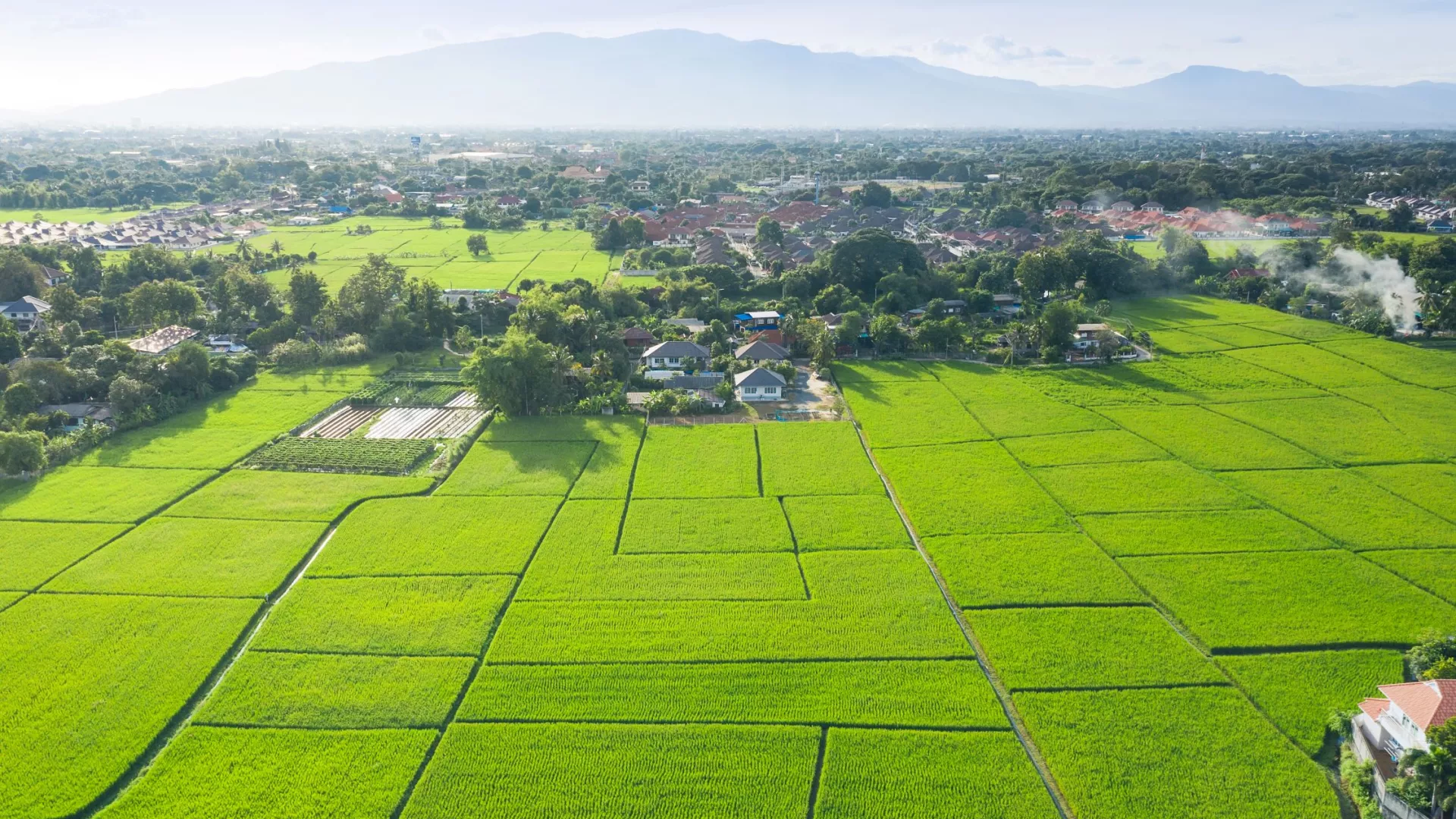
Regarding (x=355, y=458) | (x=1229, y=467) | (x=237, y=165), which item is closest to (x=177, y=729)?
(x=355, y=458)

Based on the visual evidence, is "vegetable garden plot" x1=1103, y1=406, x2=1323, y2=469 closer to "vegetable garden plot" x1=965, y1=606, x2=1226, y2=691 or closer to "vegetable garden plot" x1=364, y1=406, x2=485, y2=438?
"vegetable garden plot" x1=965, y1=606, x2=1226, y2=691

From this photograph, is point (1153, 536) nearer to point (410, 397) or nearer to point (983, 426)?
point (983, 426)

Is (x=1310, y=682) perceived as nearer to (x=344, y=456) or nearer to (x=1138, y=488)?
(x=1138, y=488)

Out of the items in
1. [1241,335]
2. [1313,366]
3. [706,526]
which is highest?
[1241,335]

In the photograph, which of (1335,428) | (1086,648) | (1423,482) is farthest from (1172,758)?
(1335,428)

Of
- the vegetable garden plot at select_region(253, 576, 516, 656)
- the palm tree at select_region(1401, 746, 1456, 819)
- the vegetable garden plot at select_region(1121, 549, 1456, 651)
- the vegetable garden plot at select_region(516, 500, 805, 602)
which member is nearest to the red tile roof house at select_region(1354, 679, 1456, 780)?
the palm tree at select_region(1401, 746, 1456, 819)

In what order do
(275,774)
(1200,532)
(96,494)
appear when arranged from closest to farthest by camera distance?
(275,774)
(1200,532)
(96,494)
